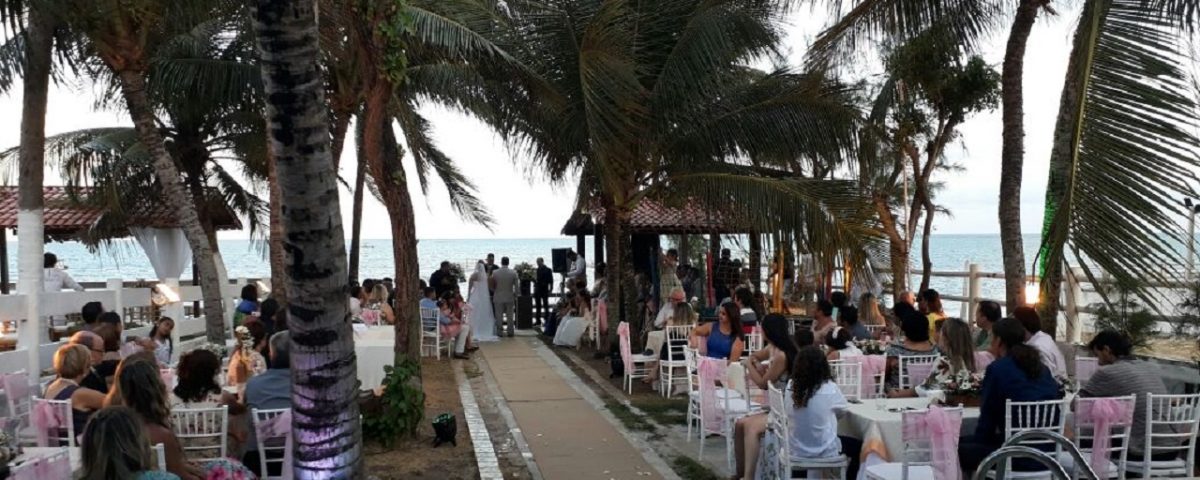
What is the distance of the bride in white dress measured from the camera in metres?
18.6

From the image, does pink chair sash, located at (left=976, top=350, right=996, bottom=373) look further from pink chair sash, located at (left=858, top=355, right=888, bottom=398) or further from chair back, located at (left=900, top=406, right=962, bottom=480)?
chair back, located at (left=900, top=406, right=962, bottom=480)

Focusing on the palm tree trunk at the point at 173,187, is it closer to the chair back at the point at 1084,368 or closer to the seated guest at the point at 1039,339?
the seated guest at the point at 1039,339

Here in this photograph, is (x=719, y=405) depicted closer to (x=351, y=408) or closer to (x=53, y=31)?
(x=351, y=408)

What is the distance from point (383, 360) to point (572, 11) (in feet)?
15.8

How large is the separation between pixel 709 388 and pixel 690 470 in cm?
65

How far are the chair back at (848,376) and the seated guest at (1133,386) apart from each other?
1900 millimetres

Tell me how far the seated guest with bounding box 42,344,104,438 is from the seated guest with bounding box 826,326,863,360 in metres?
5.45

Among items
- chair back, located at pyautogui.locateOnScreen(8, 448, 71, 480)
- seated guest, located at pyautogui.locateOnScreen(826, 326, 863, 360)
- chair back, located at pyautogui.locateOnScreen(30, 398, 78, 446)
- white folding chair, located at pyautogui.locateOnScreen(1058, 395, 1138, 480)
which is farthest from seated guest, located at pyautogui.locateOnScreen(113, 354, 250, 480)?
seated guest, located at pyautogui.locateOnScreen(826, 326, 863, 360)

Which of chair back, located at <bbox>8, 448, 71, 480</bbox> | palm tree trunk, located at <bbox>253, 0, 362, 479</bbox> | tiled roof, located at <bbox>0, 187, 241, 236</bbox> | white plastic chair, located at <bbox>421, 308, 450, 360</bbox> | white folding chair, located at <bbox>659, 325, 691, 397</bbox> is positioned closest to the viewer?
palm tree trunk, located at <bbox>253, 0, 362, 479</bbox>

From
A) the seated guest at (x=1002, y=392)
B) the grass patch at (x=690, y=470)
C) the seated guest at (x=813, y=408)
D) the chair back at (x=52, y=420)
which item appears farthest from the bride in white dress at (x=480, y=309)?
the seated guest at (x=1002, y=392)

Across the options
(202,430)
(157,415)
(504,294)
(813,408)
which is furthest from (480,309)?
(157,415)

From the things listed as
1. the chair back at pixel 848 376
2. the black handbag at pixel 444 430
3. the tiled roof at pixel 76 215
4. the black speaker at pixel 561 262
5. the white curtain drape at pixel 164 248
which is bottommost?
the black handbag at pixel 444 430

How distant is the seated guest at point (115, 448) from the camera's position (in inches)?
149

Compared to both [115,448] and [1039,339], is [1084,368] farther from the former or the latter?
[115,448]
